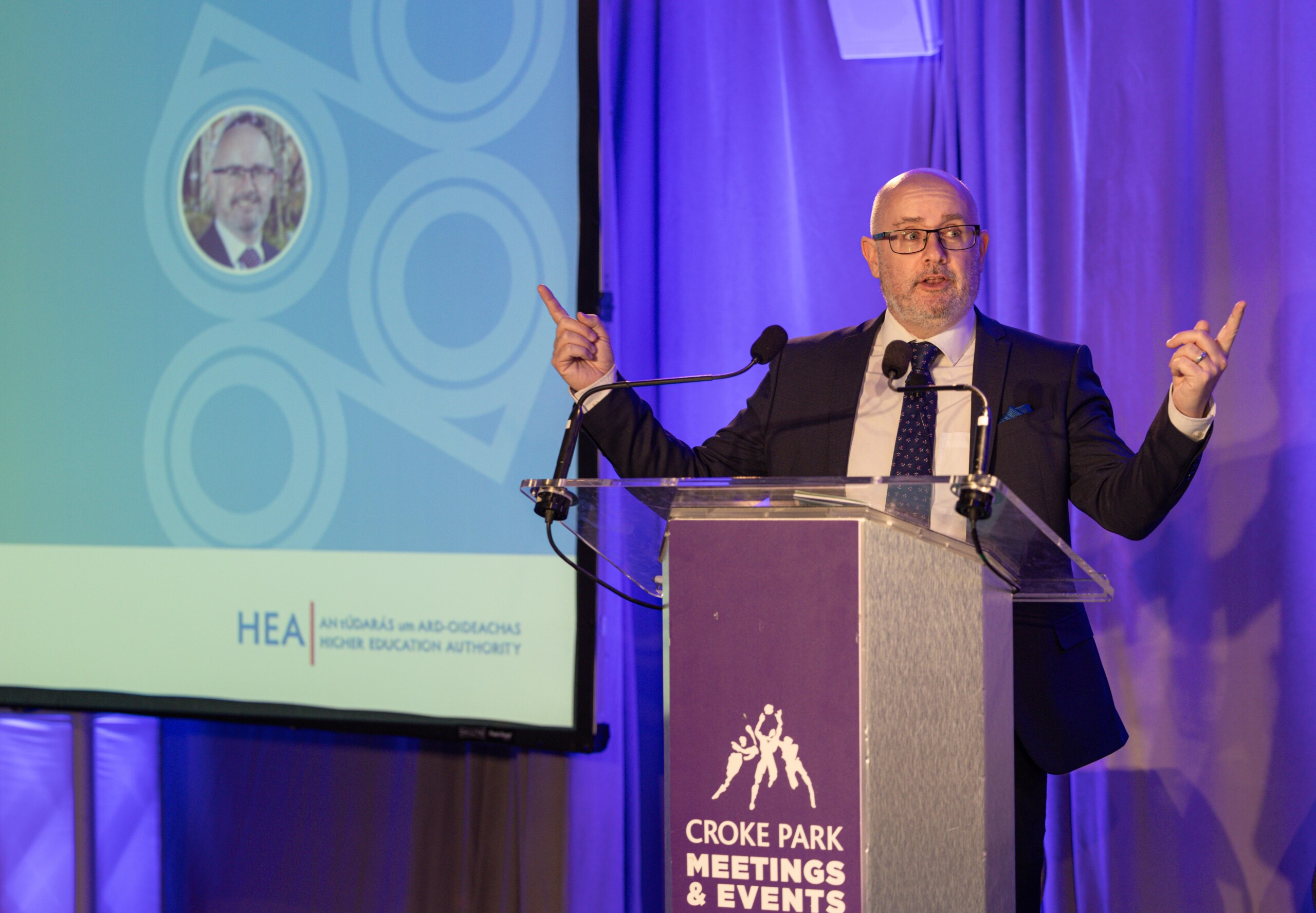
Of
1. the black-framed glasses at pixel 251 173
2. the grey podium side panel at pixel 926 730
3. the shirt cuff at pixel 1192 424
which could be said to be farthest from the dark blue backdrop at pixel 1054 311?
the grey podium side panel at pixel 926 730

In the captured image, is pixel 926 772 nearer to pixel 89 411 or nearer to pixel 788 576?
pixel 788 576

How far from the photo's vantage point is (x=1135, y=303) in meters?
2.57

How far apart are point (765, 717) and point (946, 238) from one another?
1191mm

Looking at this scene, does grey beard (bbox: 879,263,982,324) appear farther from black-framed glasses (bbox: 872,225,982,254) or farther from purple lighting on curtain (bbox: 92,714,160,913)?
purple lighting on curtain (bbox: 92,714,160,913)

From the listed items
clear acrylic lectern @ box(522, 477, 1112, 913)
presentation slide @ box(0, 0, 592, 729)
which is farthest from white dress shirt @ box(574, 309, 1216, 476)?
presentation slide @ box(0, 0, 592, 729)

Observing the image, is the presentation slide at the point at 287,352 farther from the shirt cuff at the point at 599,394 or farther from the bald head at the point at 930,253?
the bald head at the point at 930,253

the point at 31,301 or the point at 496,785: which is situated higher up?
the point at 31,301

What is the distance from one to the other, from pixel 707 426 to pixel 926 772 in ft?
5.70

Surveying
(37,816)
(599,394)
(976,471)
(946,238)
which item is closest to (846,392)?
(946,238)

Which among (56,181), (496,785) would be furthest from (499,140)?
(496,785)

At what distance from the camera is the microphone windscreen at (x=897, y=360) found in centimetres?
143

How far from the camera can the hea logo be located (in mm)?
2912

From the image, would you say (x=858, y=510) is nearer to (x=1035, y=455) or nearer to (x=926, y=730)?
(x=926, y=730)

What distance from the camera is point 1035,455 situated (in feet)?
6.19
